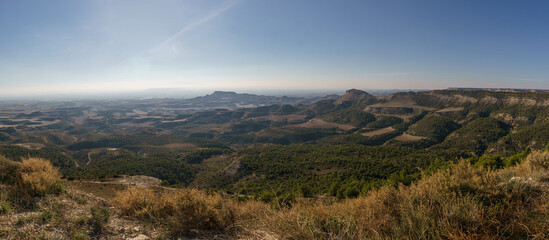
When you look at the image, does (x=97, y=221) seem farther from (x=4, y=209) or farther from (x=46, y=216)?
(x=4, y=209)

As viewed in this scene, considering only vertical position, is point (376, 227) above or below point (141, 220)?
above

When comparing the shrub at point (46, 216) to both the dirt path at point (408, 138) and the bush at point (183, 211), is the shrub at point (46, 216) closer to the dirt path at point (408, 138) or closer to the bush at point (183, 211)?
the bush at point (183, 211)

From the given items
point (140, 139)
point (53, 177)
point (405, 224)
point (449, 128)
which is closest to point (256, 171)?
point (53, 177)

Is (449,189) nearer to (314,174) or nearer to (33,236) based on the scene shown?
(33,236)

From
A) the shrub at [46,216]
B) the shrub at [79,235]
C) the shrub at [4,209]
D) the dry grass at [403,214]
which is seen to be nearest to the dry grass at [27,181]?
the shrub at [4,209]

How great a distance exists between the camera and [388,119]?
137875 millimetres

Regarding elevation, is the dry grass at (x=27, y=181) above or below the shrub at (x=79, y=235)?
above

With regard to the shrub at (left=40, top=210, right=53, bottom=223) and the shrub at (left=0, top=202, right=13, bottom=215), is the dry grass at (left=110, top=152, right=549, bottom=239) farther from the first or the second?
the shrub at (left=0, top=202, right=13, bottom=215)

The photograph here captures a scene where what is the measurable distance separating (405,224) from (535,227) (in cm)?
194

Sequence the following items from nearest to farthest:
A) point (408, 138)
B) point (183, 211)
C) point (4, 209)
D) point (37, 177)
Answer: point (4, 209), point (183, 211), point (37, 177), point (408, 138)

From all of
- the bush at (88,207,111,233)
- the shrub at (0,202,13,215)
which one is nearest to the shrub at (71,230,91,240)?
the bush at (88,207,111,233)

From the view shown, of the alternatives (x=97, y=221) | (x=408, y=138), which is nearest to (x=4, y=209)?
(x=97, y=221)

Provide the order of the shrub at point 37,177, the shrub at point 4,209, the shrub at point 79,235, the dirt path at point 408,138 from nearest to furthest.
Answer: the shrub at point 79,235 < the shrub at point 4,209 < the shrub at point 37,177 < the dirt path at point 408,138

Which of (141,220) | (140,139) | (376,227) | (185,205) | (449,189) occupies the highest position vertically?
(449,189)
